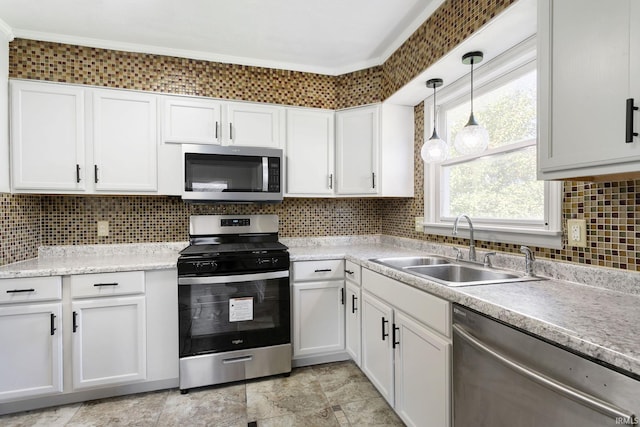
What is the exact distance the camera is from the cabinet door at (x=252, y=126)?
2.44m

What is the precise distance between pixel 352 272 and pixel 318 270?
0.87 feet

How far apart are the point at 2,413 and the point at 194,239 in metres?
1.49

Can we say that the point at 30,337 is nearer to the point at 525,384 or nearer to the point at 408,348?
the point at 408,348

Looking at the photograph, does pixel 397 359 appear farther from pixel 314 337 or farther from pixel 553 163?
pixel 553 163

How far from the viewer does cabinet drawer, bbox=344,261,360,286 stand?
218cm

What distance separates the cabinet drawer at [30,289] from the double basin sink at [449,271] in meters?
1.97

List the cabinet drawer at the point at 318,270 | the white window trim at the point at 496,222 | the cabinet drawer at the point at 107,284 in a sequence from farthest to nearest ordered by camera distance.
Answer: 1. the cabinet drawer at the point at 318,270
2. the cabinet drawer at the point at 107,284
3. the white window trim at the point at 496,222

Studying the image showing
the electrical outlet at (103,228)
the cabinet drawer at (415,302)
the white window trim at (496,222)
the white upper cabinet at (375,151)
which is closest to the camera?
the cabinet drawer at (415,302)

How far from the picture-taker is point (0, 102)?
198 centimetres

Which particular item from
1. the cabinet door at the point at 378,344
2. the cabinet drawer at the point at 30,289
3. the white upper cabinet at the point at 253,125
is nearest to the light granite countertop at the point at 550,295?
the cabinet drawer at the point at 30,289

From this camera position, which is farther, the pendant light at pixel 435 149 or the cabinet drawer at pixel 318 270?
the cabinet drawer at pixel 318 270

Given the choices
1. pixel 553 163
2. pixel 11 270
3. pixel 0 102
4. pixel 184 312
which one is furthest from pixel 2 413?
pixel 553 163

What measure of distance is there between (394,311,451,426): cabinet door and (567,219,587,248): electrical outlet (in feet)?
2.39

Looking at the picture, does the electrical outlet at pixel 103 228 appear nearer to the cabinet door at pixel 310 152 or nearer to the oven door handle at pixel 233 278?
the oven door handle at pixel 233 278
